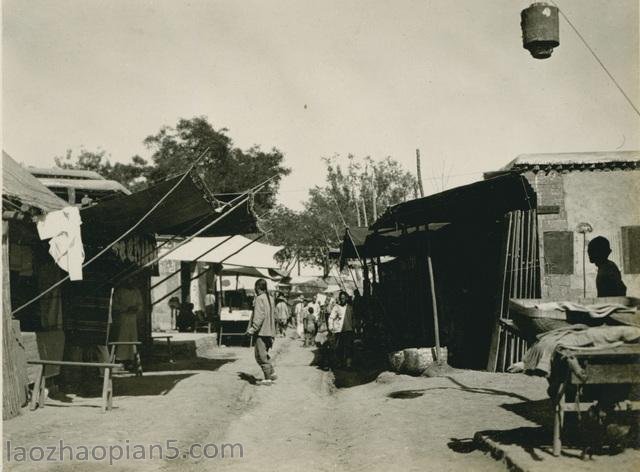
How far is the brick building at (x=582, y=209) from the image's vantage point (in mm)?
13883

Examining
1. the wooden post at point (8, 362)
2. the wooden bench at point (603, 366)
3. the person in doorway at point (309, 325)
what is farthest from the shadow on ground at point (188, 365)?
the wooden bench at point (603, 366)

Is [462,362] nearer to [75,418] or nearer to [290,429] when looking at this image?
[290,429]

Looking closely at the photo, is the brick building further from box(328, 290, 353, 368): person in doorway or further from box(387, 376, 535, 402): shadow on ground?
box(387, 376, 535, 402): shadow on ground

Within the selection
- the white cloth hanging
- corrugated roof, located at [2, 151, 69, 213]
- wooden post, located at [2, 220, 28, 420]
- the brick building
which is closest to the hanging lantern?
the white cloth hanging

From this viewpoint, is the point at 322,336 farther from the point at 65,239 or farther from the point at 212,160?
the point at 212,160

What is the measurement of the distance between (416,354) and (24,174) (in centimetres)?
693

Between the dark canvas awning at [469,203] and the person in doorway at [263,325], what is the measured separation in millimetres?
2592

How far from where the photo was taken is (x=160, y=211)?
9828mm

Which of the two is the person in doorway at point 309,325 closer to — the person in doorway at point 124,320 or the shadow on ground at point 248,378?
the shadow on ground at point 248,378

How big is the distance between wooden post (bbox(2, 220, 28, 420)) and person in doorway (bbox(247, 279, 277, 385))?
3.91m

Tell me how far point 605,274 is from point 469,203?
4.75 metres

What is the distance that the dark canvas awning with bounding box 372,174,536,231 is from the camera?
934 cm

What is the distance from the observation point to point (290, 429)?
790 cm

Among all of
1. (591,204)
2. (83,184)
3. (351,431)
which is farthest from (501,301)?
(83,184)
